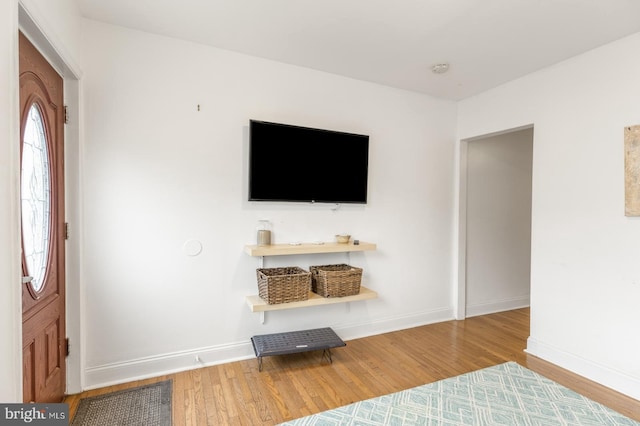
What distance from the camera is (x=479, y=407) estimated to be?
83.8 inches

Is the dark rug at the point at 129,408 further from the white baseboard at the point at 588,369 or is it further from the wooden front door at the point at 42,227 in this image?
the white baseboard at the point at 588,369

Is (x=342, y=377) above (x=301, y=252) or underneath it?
underneath

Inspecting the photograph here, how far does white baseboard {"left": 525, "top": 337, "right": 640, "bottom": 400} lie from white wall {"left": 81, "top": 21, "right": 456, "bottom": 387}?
1.42 metres

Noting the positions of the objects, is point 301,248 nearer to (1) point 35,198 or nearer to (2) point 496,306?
(1) point 35,198

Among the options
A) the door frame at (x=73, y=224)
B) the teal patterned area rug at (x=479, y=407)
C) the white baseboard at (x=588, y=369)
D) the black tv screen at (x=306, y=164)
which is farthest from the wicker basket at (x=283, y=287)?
the white baseboard at (x=588, y=369)

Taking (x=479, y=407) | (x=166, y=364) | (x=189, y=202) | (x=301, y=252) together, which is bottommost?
(x=479, y=407)

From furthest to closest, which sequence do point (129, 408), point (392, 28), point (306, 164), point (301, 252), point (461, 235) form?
1. point (461, 235)
2. point (306, 164)
3. point (301, 252)
4. point (392, 28)
5. point (129, 408)

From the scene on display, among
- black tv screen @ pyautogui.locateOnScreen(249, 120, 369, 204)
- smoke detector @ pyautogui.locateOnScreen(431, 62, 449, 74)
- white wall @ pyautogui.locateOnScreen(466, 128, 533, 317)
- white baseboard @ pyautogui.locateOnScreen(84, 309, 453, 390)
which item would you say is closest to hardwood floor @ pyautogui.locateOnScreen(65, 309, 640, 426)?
white baseboard @ pyautogui.locateOnScreen(84, 309, 453, 390)

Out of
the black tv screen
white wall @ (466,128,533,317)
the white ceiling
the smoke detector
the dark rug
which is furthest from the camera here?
white wall @ (466,128,533,317)

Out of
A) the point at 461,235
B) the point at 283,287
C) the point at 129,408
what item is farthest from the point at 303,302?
the point at 461,235

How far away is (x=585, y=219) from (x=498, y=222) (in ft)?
5.07

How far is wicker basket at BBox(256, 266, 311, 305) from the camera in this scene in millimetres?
2520

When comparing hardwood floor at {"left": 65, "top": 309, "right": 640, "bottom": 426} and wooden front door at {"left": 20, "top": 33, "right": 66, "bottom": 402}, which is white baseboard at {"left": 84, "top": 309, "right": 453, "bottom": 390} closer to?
hardwood floor at {"left": 65, "top": 309, "right": 640, "bottom": 426}

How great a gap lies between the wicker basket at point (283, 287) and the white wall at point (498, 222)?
7.68ft
